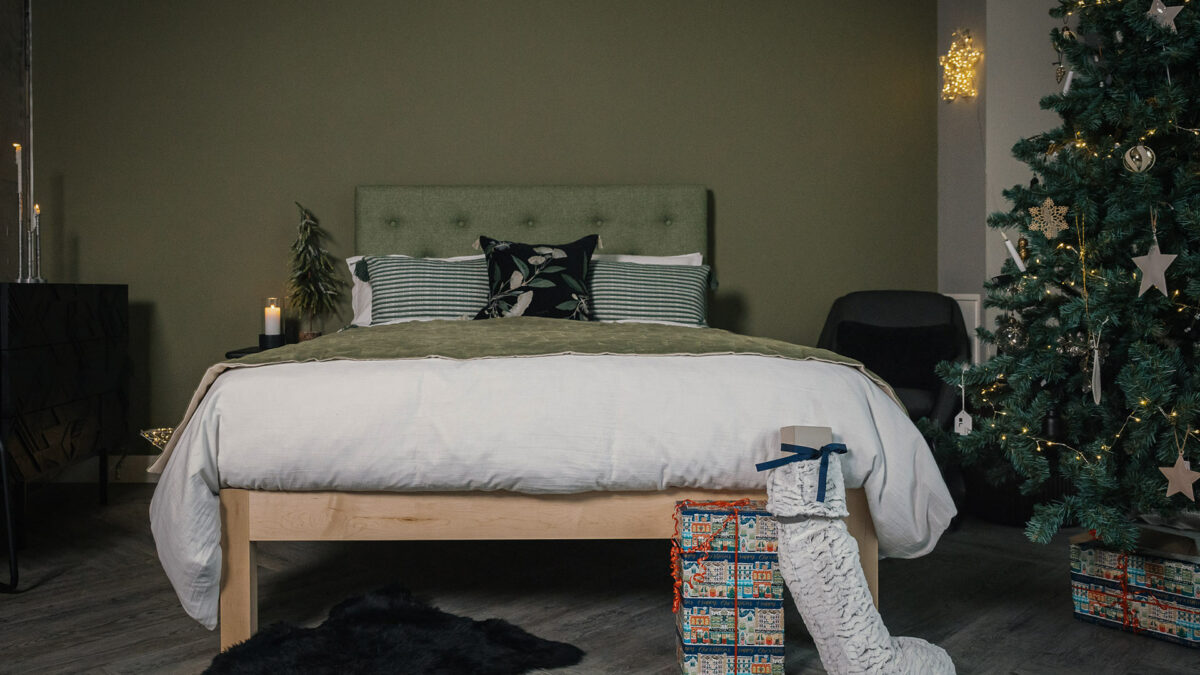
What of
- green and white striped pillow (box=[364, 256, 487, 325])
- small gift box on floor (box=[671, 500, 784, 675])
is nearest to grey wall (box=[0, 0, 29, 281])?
green and white striped pillow (box=[364, 256, 487, 325])

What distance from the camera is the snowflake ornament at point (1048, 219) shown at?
2.32m

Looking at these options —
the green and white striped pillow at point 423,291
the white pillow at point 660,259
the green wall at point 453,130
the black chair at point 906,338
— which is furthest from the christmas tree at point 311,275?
the black chair at point 906,338

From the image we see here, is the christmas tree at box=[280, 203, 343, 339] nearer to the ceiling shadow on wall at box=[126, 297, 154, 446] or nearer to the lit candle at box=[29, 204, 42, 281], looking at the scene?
the ceiling shadow on wall at box=[126, 297, 154, 446]

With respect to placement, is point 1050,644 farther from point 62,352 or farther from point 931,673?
point 62,352

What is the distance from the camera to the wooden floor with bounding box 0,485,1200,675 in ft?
6.34

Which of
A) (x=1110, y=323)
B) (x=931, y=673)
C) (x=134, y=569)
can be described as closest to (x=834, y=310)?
(x=1110, y=323)

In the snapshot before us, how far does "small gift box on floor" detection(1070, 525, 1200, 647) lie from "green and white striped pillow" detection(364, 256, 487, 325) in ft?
7.30

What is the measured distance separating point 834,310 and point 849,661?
7.20 ft

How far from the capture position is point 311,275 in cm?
382

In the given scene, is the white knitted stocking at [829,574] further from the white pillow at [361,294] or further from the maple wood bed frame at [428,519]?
the white pillow at [361,294]

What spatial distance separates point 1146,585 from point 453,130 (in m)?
3.19

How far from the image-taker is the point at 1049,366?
2217 millimetres

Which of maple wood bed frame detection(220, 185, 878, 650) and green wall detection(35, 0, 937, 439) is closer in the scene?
maple wood bed frame detection(220, 185, 878, 650)

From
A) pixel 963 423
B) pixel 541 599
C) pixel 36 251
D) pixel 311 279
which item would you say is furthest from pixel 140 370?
pixel 963 423
